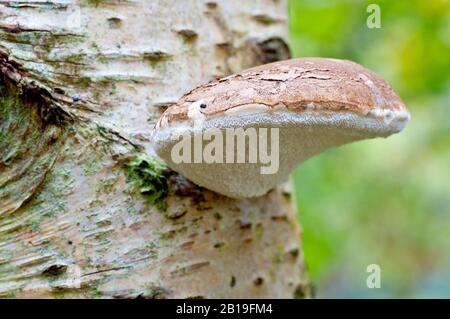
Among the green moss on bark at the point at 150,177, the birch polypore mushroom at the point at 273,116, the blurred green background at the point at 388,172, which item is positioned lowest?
the green moss on bark at the point at 150,177

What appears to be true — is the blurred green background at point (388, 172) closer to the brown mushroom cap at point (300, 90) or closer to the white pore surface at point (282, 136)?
the white pore surface at point (282, 136)

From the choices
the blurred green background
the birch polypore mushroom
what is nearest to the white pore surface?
the birch polypore mushroom

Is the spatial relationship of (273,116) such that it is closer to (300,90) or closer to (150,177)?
(300,90)

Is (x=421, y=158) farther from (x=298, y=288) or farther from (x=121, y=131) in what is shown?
(x=121, y=131)

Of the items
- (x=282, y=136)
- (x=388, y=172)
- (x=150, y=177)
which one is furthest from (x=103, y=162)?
(x=388, y=172)

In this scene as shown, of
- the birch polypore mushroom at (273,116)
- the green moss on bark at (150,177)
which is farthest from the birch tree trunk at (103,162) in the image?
the birch polypore mushroom at (273,116)
